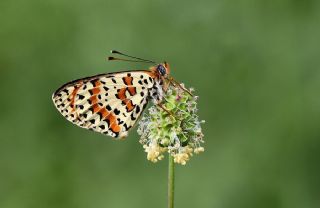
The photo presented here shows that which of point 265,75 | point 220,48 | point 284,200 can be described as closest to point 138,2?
point 220,48

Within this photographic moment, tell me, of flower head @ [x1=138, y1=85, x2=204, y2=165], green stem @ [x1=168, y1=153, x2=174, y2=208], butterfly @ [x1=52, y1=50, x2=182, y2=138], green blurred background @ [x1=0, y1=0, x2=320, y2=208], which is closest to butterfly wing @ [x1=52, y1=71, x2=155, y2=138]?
butterfly @ [x1=52, y1=50, x2=182, y2=138]

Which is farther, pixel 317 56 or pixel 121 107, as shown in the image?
pixel 317 56

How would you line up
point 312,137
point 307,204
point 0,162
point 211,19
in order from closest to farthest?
point 307,204
point 312,137
point 0,162
point 211,19

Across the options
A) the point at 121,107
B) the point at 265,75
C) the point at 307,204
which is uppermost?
the point at 265,75

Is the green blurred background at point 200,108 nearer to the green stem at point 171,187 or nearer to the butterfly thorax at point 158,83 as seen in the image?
the butterfly thorax at point 158,83

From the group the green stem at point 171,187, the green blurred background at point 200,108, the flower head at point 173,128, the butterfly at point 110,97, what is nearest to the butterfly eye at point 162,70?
the butterfly at point 110,97

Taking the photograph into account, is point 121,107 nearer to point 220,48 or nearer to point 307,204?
point 307,204
